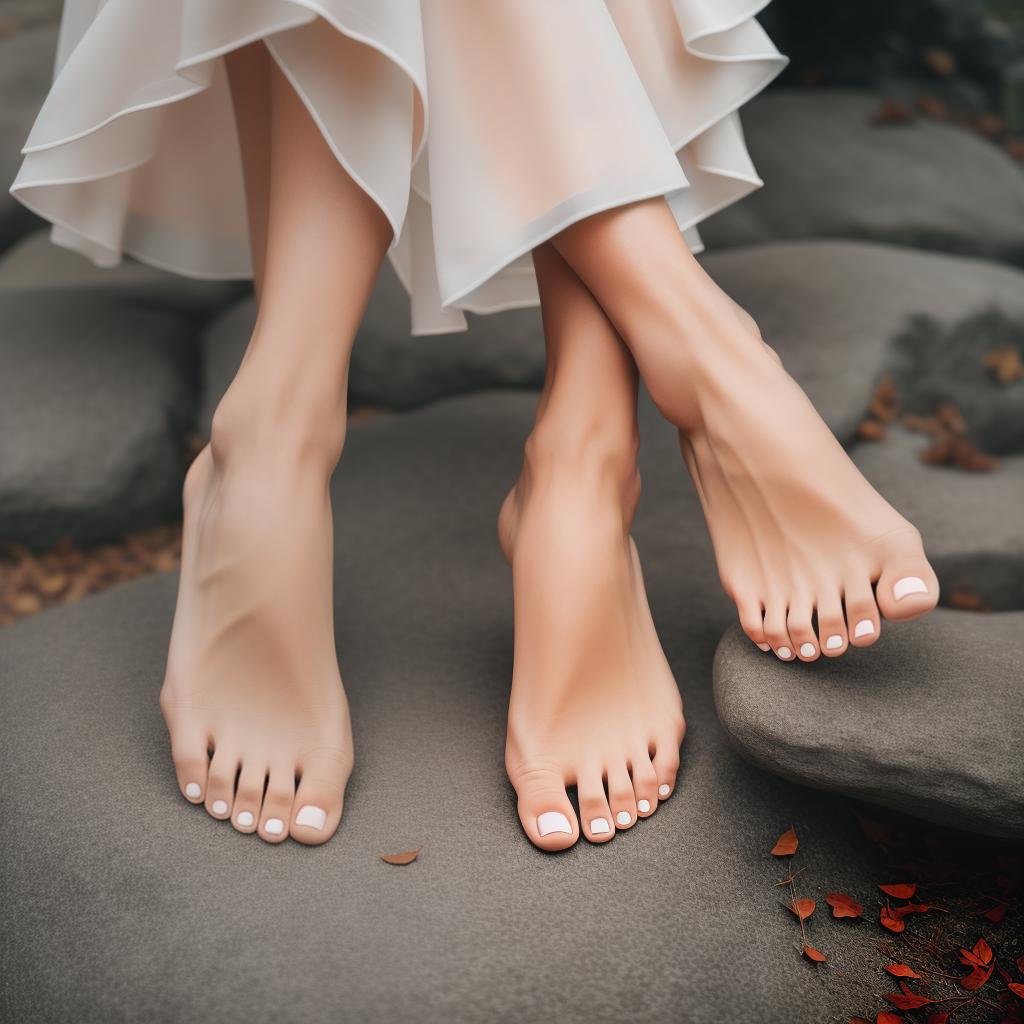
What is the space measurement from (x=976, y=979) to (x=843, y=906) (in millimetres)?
146

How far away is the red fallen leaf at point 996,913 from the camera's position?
1171mm

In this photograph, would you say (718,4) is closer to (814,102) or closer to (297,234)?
(297,234)

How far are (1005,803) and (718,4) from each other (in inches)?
41.2

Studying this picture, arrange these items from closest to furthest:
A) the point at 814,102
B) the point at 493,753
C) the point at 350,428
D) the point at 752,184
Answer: the point at 493,753, the point at 752,184, the point at 350,428, the point at 814,102

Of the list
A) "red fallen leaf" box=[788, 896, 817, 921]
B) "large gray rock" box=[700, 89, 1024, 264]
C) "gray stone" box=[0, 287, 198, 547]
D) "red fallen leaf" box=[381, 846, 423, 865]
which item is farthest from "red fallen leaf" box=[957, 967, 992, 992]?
"large gray rock" box=[700, 89, 1024, 264]

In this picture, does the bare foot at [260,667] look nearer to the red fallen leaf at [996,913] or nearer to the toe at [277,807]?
the toe at [277,807]

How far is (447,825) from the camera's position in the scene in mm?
1150

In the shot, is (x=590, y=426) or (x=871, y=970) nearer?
(x=871, y=970)

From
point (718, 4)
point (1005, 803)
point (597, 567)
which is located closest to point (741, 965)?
point (1005, 803)

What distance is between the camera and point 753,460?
1160 millimetres

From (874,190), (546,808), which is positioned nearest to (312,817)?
(546,808)

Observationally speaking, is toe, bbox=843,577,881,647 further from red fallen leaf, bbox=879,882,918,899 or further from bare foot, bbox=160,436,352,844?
bare foot, bbox=160,436,352,844

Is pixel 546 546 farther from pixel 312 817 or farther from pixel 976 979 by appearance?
pixel 976 979

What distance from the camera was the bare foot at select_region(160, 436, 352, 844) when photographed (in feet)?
3.74
